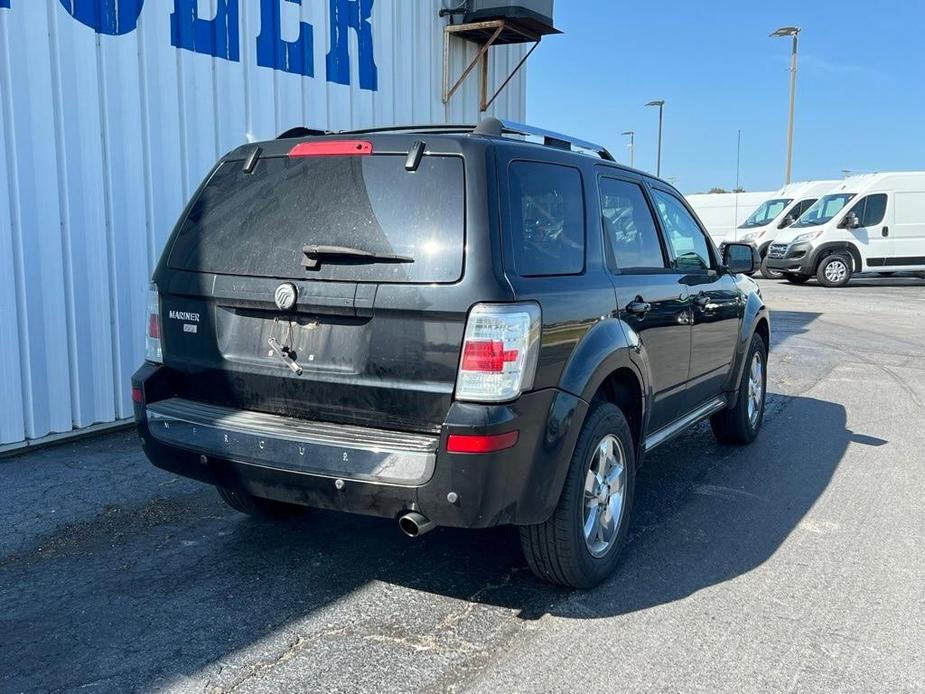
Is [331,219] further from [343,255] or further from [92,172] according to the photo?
[92,172]

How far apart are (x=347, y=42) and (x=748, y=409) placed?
5.12 m

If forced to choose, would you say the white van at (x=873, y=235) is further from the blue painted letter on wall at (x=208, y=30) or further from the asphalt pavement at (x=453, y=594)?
the blue painted letter on wall at (x=208, y=30)

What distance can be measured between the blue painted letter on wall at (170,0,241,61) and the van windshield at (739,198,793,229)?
20.8m

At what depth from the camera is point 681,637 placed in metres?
3.24

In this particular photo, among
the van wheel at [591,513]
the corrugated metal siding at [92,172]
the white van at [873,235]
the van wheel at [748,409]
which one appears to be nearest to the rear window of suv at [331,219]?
the van wheel at [591,513]

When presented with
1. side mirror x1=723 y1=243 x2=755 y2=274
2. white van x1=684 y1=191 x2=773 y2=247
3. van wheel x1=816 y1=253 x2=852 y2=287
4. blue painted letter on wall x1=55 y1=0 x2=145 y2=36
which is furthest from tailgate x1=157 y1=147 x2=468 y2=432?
white van x1=684 y1=191 x2=773 y2=247

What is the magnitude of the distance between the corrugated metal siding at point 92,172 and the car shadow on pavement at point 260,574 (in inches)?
61.4

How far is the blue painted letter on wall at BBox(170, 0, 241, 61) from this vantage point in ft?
20.6

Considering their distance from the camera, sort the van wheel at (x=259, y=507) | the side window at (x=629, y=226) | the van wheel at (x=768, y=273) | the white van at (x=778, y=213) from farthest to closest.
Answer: the white van at (x=778, y=213) → the van wheel at (x=768, y=273) → the van wheel at (x=259, y=507) → the side window at (x=629, y=226)

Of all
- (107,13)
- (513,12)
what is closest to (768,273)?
(513,12)

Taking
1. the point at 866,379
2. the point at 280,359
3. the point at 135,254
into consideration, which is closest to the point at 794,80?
the point at 866,379

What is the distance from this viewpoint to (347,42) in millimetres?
8062

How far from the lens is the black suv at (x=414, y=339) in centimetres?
299

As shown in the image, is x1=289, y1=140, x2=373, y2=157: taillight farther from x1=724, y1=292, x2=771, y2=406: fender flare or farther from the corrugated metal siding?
x1=724, y1=292, x2=771, y2=406: fender flare
